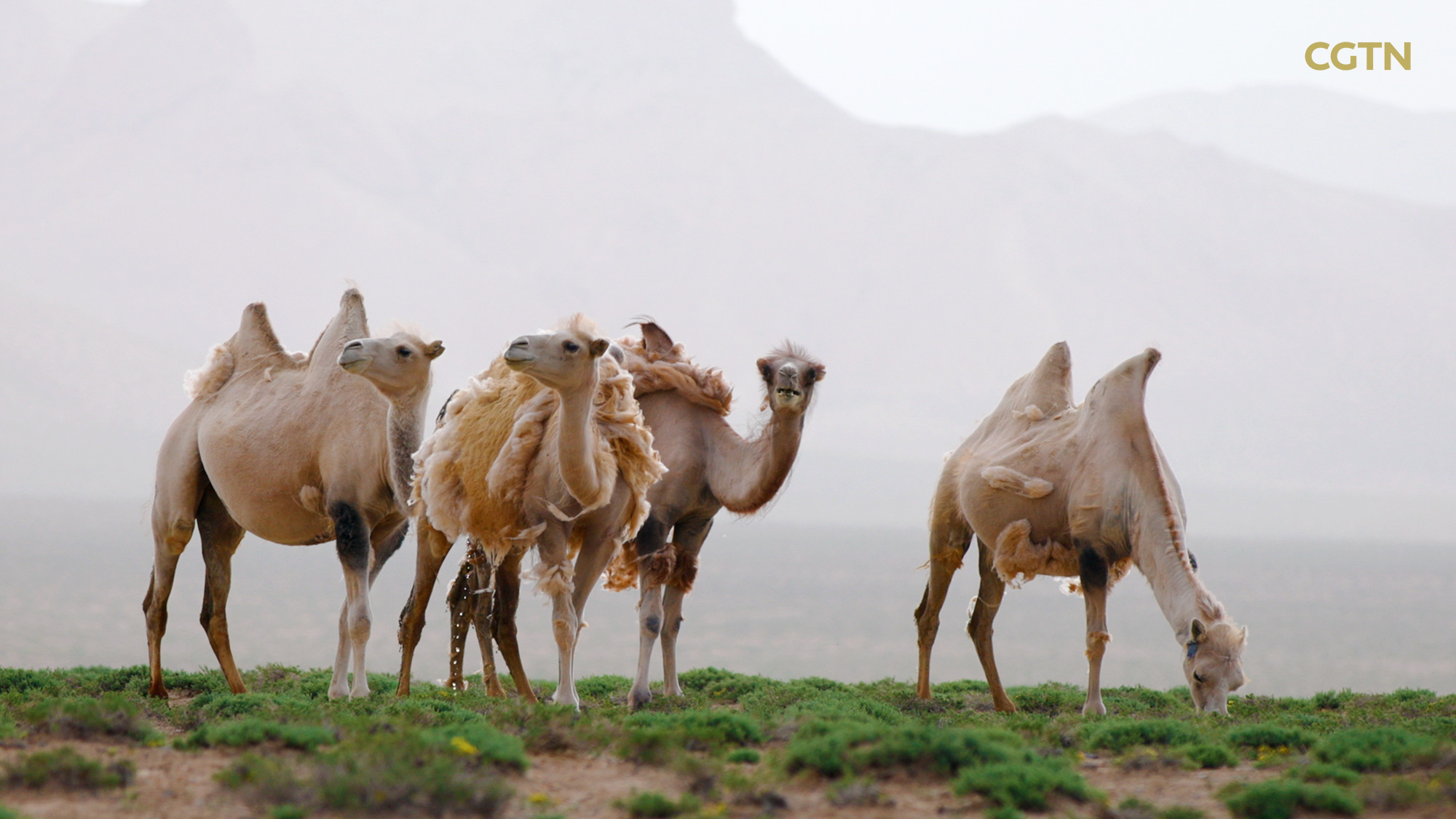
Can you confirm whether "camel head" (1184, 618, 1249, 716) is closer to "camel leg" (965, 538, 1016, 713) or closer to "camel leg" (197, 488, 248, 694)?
"camel leg" (965, 538, 1016, 713)

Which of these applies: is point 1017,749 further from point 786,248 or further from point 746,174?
point 746,174

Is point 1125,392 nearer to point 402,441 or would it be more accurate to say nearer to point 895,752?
point 895,752

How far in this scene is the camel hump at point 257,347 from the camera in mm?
10828

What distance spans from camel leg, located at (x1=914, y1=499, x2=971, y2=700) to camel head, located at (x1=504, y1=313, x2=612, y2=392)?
4164 mm

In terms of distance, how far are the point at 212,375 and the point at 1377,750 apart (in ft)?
29.6

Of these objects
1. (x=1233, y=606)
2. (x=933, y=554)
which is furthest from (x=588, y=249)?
(x=933, y=554)

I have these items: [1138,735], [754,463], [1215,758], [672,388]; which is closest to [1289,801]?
[1215,758]

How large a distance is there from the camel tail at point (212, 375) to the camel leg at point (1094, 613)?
7249mm

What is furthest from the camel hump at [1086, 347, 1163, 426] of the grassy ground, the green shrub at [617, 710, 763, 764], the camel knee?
the camel knee

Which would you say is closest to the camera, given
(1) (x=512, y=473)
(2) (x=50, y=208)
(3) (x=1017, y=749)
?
(3) (x=1017, y=749)

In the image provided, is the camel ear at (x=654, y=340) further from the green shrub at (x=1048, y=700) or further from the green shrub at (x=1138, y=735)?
the green shrub at (x=1138, y=735)

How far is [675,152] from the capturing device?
184m

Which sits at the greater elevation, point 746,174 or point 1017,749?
point 746,174

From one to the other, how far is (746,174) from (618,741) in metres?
178
